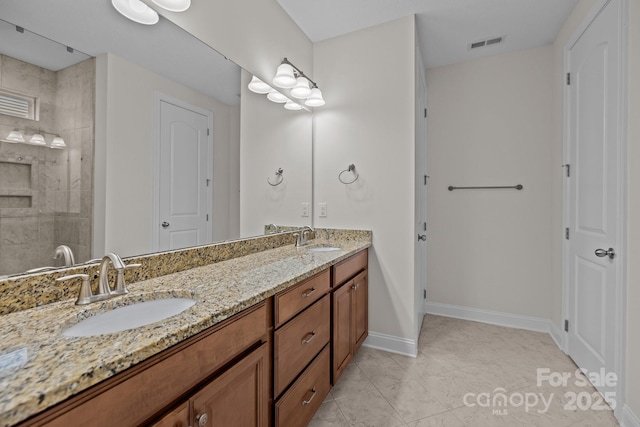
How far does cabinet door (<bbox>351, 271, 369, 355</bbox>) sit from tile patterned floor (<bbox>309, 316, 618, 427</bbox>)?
171mm

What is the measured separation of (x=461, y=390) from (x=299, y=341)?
1.18m

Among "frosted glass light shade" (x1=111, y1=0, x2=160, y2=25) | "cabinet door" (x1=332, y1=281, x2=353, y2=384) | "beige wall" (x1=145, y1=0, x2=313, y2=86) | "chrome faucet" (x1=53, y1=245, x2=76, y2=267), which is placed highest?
"beige wall" (x1=145, y1=0, x2=313, y2=86)

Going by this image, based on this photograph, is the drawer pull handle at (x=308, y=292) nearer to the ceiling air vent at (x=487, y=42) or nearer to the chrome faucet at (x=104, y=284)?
the chrome faucet at (x=104, y=284)

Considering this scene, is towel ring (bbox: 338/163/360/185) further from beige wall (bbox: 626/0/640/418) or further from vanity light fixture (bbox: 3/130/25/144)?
vanity light fixture (bbox: 3/130/25/144)

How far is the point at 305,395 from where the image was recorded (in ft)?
4.55

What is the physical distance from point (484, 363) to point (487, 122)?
6.94 ft

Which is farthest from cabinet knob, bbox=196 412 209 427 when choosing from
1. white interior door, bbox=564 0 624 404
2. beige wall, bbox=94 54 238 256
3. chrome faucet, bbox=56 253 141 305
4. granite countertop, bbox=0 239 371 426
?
white interior door, bbox=564 0 624 404

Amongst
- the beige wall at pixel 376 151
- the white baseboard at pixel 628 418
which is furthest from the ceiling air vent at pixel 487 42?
the white baseboard at pixel 628 418

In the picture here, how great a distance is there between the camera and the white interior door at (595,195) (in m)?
1.64

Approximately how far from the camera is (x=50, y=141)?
97cm

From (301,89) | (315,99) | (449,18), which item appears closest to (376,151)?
(315,99)

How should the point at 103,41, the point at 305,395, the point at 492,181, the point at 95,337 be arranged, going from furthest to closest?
the point at 492,181 → the point at 305,395 → the point at 103,41 → the point at 95,337

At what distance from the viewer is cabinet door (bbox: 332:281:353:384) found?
5.67ft

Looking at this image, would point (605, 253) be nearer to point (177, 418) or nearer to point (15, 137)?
point (177, 418)
